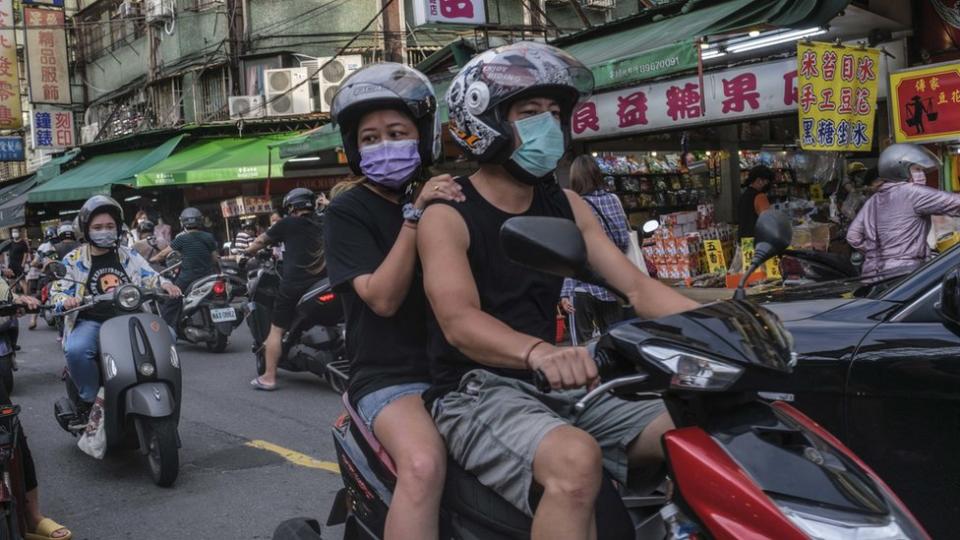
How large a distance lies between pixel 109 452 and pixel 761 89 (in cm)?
697

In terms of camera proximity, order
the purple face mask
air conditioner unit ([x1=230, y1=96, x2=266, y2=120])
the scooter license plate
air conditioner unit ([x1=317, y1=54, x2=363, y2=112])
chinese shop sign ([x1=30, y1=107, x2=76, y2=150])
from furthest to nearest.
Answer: chinese shop sign ([x1=30, y1=107, x2=76, y2=150])
air conditioner unit ([x1=230, y1=96, x2=266, y2=120])
air conditioner unit ([x1=317, y1=54, x2=363, y2=112])
the scooter license plate
the purple face mask

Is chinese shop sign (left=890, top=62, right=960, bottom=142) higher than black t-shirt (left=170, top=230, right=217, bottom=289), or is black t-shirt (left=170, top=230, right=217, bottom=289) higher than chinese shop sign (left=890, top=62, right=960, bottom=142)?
chinese shop sign (left=890, top=62, right=960, bottom=142)

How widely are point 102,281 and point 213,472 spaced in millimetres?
1362

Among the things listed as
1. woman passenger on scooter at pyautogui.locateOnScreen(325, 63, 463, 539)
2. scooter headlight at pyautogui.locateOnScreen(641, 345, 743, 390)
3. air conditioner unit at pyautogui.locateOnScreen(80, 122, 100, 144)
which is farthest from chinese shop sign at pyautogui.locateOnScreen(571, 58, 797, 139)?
air conditioner unit at pyautogui.locateOnScreen(80, 122, 100, 144)

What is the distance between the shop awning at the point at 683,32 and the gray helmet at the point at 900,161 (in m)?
1.15

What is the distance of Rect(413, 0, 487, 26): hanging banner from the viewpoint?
1173 centimetres

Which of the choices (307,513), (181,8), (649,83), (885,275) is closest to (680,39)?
(649,83)

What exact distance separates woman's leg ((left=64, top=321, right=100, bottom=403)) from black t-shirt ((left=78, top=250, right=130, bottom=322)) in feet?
0.20

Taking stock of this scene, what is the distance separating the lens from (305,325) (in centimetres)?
830

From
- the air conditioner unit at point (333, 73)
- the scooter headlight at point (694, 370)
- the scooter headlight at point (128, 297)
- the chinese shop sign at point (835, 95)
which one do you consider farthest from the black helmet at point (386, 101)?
the air conditioner unit at point (333, 73)

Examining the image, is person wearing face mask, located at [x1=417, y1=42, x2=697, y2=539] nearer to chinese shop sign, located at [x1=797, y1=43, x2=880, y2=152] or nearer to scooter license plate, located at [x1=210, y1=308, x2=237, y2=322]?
chinese shop sign, located at [x1=797, y1=43, x2=880, y2=152]

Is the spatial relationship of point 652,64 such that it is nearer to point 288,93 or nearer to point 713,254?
point 713,254

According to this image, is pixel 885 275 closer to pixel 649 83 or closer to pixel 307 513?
pixel 307 513

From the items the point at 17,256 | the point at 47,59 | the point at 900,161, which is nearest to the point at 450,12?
the point at 900,161
